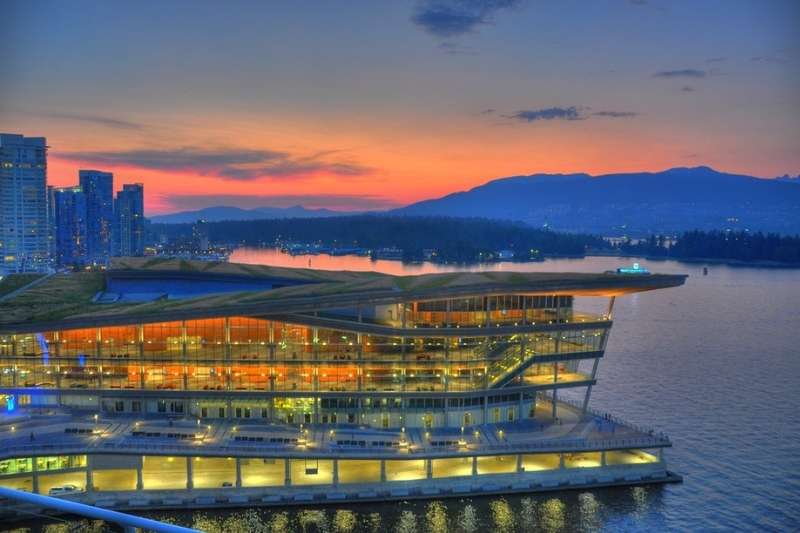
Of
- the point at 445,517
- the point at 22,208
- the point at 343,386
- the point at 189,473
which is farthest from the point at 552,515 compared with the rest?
the point at 22,208

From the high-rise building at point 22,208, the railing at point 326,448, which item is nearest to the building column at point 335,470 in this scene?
the railing at point 326,448

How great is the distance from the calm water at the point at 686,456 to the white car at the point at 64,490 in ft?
24.7

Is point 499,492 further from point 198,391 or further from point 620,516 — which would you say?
point 198,391

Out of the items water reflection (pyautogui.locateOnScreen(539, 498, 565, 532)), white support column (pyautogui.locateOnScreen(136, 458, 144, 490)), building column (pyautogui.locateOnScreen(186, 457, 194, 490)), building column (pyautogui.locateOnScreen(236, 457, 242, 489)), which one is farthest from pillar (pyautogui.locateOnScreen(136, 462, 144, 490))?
water reflection (pyautogui.locateOnScreen(539, 498, 565, 532))

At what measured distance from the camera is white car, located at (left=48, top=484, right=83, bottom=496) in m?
44.9

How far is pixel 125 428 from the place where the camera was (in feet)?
165

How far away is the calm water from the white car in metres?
7.52

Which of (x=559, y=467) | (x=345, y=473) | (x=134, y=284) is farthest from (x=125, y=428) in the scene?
(x=559, y=467)

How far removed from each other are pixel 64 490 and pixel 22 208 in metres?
175

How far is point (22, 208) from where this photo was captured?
640 feet

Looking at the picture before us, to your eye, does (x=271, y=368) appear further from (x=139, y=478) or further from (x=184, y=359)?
(x=139, y=478)

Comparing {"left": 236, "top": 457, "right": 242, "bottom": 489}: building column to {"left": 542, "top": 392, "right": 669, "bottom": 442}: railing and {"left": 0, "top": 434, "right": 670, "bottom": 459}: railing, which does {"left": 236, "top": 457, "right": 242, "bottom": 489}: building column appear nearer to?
{"left": 0, "top": 434, "right": 670, "bottom": 459}: railing

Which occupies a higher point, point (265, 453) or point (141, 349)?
point (141, 349)

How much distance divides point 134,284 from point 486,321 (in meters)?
39.0
